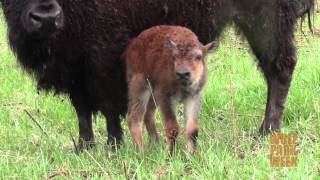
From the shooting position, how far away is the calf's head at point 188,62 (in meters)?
4.19

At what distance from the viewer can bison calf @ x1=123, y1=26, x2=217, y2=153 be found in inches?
169

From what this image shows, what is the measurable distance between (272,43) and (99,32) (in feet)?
5.80

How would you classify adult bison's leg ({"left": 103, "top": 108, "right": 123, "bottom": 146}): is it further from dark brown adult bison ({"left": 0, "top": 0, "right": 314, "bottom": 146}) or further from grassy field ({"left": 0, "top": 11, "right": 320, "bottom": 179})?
grassy field ({"left": 0, "top": 11, "right": 320, "bottom": 179})

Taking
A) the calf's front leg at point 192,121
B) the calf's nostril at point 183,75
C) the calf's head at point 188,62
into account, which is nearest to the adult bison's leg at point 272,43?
the calf's front leg at point 192,121

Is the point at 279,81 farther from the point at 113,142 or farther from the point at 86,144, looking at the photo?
the point at 86,144

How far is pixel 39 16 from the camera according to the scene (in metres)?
4.35

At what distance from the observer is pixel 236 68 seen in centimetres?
791

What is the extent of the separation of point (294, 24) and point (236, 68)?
2063 mm

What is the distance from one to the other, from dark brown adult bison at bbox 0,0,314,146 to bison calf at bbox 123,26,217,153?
242 millimetres

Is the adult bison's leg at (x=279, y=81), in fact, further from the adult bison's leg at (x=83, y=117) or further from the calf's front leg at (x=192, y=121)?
the adult bison's leg at (x=83, y=117)

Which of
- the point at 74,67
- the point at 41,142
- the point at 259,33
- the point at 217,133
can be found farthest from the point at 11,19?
the point at 259,33

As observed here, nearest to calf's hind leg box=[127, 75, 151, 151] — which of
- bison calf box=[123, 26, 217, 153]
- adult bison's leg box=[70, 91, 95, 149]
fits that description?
bison calf box=[123, 26, 217, 153]

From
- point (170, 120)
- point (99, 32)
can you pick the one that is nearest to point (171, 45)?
point (170, 120)

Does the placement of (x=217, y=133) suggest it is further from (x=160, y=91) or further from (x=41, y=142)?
(x=41, y=142)
